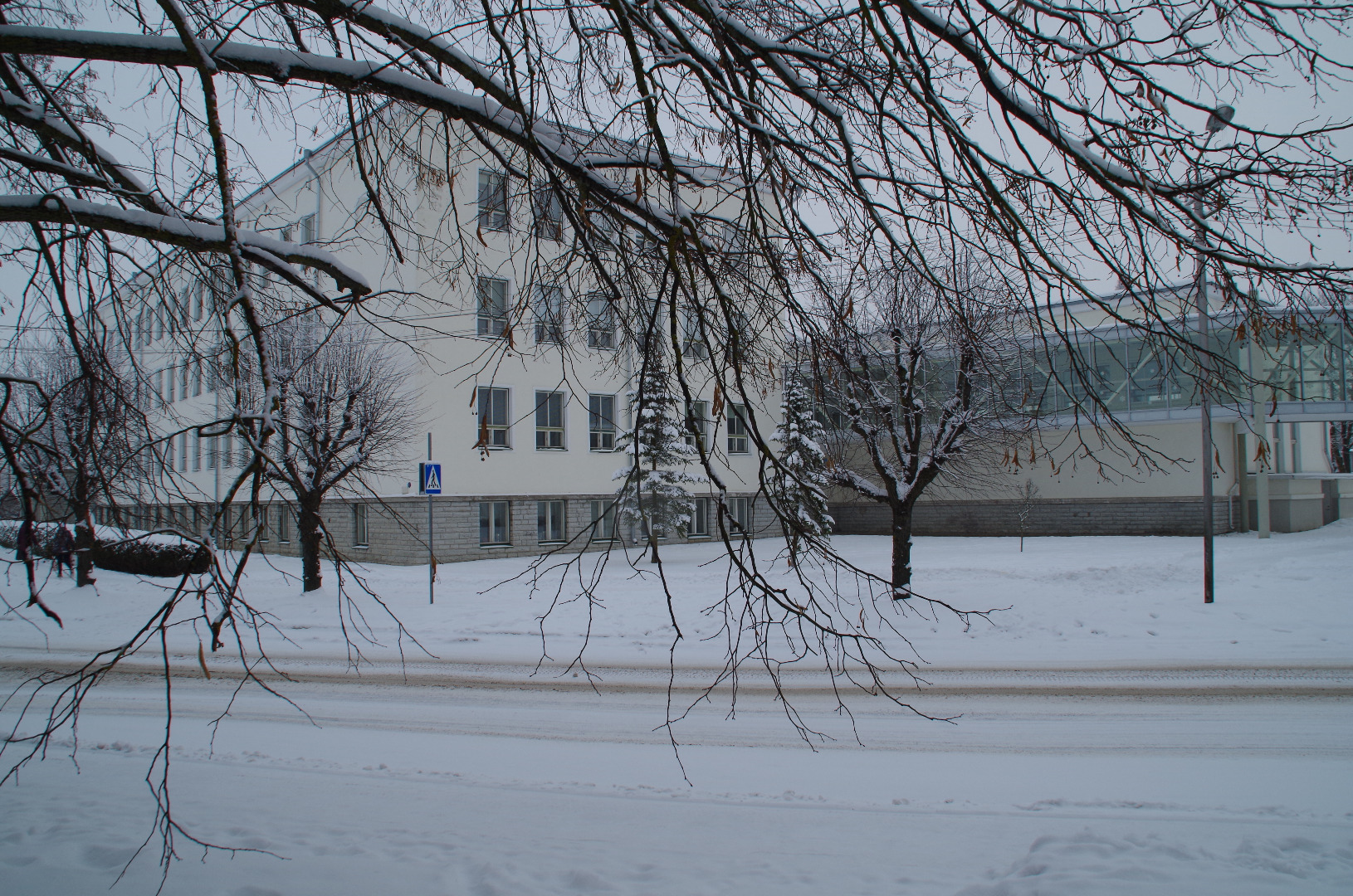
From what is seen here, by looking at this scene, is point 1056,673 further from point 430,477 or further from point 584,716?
point 430,477

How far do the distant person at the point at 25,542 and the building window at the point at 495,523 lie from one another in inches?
736

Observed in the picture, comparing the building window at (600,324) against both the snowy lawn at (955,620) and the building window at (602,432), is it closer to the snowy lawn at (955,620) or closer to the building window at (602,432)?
the snowy lawn at (955,620)

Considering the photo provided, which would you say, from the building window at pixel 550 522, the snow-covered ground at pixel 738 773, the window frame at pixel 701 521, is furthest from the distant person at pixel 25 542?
the window frame at pixel 701 521

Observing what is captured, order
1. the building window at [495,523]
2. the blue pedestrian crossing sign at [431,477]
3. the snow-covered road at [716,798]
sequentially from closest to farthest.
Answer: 1. the snow-covered road at [716,798]
2. the blue pedestrian crossing sign at [431,477]
3. the building window at [495,523]

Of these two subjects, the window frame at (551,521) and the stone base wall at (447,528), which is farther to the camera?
the window frame at (551,521)

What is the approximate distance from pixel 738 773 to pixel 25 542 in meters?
4.91

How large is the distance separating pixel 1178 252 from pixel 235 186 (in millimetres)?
5553

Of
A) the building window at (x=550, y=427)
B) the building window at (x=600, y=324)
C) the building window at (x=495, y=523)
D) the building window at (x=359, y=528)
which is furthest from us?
the building window at (x=550, y=427)

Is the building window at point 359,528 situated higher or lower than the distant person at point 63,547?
lower

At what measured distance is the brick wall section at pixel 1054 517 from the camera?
26.1m

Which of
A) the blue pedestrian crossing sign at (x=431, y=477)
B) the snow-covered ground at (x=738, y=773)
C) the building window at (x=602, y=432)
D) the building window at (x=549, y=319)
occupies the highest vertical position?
the building window at (x=602, y=432)

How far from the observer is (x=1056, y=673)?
9828mm

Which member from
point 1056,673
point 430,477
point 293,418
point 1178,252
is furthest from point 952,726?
point 293,418

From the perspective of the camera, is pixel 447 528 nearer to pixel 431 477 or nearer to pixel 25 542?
pixel 431 477
